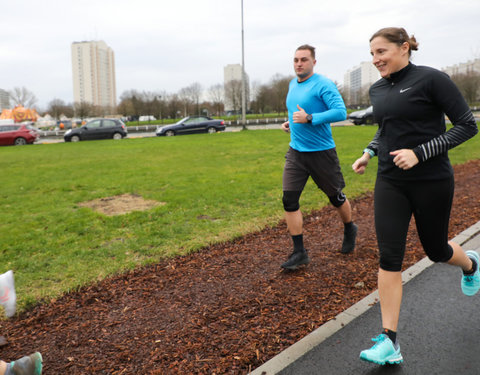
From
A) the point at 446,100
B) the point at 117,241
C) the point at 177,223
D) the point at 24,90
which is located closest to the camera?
the point at 446,100

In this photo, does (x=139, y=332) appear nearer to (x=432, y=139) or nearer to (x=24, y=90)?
(x=432, y=139)

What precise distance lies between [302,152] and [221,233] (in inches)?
72.9

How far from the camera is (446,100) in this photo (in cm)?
245

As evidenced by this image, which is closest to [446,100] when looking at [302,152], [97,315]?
[302,152]

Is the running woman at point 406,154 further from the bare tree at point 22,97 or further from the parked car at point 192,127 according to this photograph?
the bare tree at point 22,97

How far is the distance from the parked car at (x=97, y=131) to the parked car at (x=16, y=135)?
2.05 metres

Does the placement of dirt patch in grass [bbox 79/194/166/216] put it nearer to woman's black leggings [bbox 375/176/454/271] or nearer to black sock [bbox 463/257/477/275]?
woman's black leggings [bbox 375/176/454/271]

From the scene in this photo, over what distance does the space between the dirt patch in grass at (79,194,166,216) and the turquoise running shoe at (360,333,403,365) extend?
500 centimetres

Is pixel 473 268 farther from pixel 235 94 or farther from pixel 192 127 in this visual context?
pixel 235 94

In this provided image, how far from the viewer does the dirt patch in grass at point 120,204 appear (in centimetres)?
691

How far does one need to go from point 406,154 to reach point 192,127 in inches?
1034

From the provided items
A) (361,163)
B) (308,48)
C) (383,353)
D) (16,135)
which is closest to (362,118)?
(16,135)

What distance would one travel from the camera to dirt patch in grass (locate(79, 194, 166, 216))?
691cm

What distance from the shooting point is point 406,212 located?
2.69 metres
